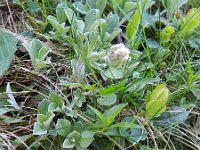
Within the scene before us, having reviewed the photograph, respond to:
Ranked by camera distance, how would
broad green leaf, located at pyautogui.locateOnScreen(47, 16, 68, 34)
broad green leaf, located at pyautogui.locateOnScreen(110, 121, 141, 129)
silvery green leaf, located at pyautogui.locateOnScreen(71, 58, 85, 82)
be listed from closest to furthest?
broad green leaf, located at pyautogui.locateOnScreen(110, 121, 141, 129) < silvery green leaf, located at pyautogui.locateOnScreen(71, 58, 85, 82) < broad green leaf, located at pyautogui.locateOnScreen(47, 16, 68, 34)

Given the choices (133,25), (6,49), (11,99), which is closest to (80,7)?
(133,25)

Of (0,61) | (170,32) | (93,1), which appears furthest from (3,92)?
(170,32)

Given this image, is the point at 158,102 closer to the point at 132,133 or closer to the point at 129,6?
the point at 132,133

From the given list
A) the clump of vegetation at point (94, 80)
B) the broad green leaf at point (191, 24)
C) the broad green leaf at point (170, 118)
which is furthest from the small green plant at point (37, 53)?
the broad green leaf at point (191, 24)

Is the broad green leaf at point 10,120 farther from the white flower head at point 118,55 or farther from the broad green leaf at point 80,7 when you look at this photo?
the broad green leaf at point 80,7

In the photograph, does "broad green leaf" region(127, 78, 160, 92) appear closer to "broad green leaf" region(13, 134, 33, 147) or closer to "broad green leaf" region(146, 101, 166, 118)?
"broad green leaf" region(146, 101, 166, 118)

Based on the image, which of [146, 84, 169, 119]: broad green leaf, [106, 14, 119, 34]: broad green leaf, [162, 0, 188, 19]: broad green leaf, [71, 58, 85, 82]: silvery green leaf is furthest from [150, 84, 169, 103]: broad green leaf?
[162, 0, 188, 19]: broad green leaf
